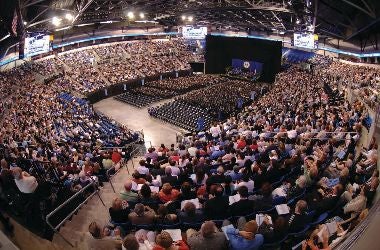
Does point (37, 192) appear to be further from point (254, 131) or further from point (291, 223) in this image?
point (254, 131)

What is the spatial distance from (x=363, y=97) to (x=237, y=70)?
102ft

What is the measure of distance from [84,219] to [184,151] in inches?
203

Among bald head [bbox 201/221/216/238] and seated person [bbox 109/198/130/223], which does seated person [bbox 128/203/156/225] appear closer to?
seated person [bbox 109/198/130/223]

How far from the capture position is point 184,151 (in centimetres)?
1266

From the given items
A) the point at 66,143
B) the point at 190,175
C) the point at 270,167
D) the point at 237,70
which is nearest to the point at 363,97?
the point at 270,167

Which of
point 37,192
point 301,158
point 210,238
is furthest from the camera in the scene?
point 301,158

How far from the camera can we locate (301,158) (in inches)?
383

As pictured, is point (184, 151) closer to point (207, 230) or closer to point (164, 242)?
point (207, 230)

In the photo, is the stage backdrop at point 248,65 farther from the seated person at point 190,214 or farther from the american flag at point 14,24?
the seated person at point 190,214

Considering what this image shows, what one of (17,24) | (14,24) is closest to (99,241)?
(14,24)

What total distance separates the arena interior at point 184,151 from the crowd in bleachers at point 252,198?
0.03 metres

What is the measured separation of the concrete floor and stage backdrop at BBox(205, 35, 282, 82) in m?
16.2

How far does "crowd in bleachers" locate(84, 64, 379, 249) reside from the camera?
17.9ft

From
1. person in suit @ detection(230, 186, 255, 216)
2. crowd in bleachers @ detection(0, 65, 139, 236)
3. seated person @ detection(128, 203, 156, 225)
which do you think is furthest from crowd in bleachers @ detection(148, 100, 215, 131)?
seated person @ detection(128, 203, 156, 225)
